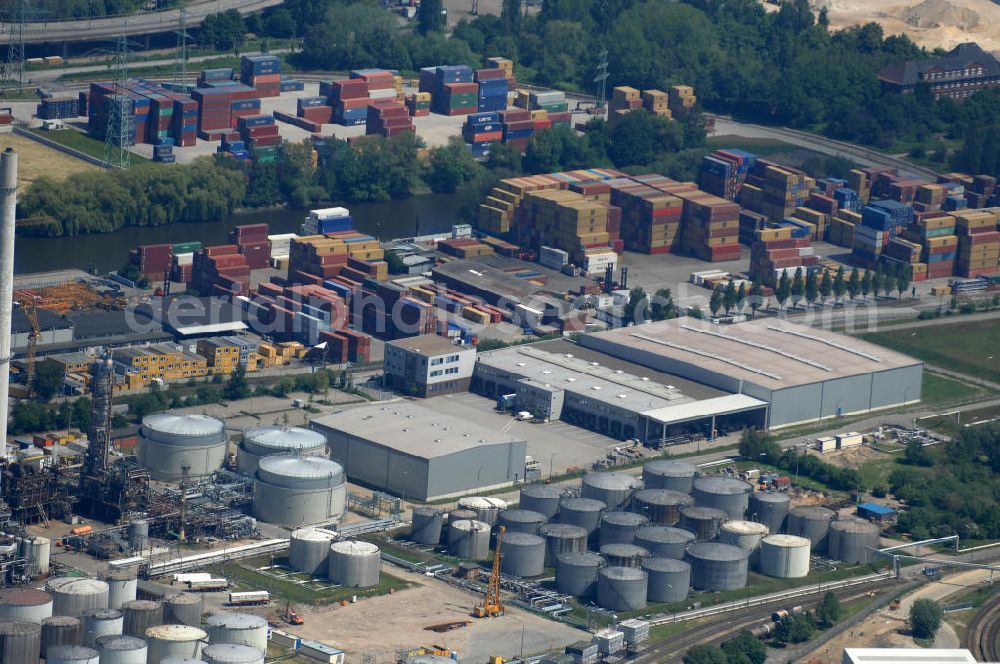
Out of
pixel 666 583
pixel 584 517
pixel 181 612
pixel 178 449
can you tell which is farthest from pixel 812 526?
pixel 181 612

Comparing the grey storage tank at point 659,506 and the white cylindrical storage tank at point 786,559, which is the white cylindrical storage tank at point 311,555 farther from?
the white cylindrical storage tank at point 786,559

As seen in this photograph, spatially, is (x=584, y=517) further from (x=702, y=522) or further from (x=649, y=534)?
(x=702, y=522)

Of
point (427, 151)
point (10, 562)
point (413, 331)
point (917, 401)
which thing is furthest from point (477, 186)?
point (10, 562)

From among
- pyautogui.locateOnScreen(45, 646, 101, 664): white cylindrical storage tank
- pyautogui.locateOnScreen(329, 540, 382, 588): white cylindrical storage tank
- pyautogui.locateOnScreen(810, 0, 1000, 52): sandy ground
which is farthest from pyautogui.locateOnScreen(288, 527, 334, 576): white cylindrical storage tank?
pyautogui.locateOnScreen(810, 0, 1000, 52): sandy ground

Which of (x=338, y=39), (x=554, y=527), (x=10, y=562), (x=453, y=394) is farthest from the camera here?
(x=338, y=39)

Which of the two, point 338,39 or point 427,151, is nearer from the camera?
point 427,151

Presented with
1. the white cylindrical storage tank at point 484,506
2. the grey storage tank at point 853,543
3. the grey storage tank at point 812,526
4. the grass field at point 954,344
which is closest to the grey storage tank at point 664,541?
the grey storage tank at point 812,526

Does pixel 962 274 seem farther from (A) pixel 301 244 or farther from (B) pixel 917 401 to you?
(A) pixel 301 244
